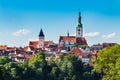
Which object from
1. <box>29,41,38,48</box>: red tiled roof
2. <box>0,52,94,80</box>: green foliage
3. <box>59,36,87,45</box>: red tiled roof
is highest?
<box>59,36,87,45</box>: red tiled roof

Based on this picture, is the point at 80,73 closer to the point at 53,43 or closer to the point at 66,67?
the point at 66,67

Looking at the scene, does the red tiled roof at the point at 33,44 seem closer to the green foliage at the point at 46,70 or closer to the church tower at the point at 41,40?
the church tower at the point at 41,40

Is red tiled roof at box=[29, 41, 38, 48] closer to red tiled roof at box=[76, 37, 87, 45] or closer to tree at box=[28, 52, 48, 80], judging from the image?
red tiled roof at box=[76, 37, 87, 45]

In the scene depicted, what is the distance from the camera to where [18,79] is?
189 ft

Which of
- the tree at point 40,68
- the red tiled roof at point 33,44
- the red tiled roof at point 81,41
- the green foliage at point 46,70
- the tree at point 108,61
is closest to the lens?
the tree at point 108,61

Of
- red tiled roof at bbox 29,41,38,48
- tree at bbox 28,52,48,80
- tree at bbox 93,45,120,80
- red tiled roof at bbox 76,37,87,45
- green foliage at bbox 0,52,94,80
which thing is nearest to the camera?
tree at bbox 93,45,120,80

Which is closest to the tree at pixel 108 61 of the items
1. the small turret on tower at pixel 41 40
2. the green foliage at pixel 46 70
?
the green foliage at pixel 46 70

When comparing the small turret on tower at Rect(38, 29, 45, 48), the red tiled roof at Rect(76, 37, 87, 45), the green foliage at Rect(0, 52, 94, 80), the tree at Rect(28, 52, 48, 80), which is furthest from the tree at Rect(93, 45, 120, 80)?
the small turret on tower at Rect(38, 29, 45, 48)

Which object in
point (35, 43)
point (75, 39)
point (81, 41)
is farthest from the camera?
point (35, 43)

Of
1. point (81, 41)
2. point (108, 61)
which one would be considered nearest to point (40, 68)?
point (108, 61)

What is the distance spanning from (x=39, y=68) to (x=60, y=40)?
76.7 m

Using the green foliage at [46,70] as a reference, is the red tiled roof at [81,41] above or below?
above

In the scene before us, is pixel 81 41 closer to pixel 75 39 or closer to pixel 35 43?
pixel 75 39

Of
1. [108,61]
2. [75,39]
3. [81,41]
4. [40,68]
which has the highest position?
[75,39]
